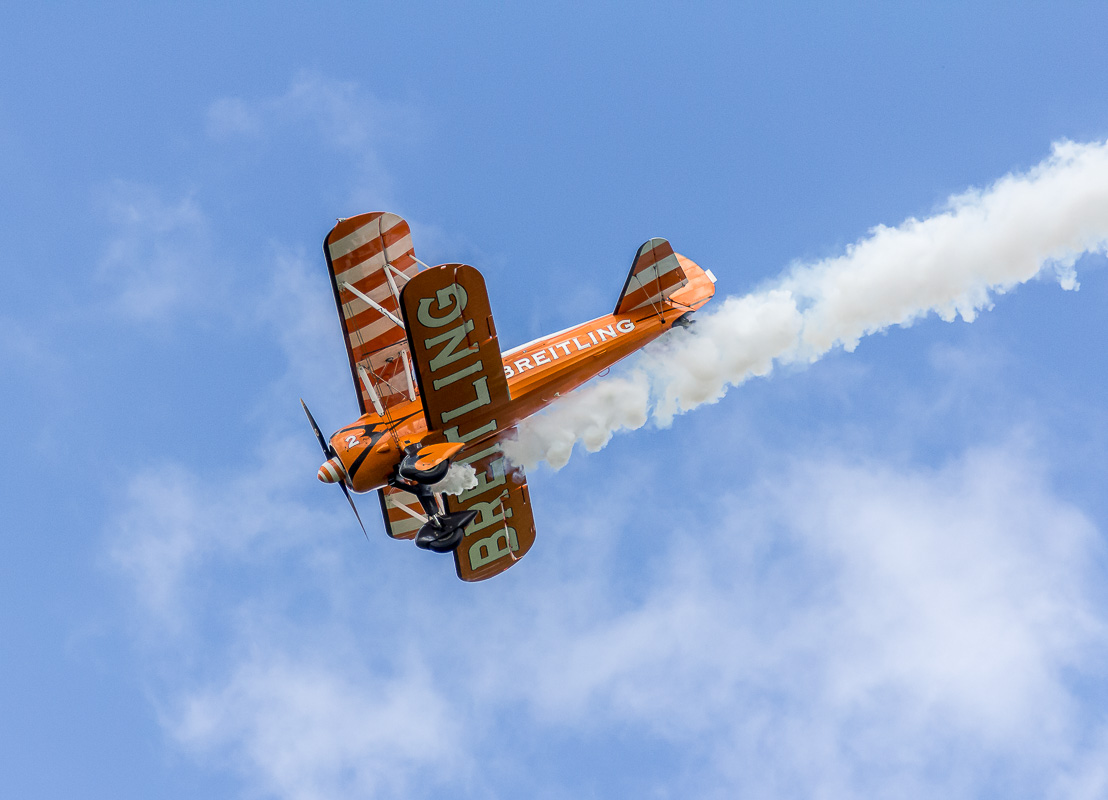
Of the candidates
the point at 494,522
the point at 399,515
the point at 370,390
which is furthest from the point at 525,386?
the point at 399,515

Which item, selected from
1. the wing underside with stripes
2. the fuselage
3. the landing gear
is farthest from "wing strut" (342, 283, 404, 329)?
the wing underside with stripes

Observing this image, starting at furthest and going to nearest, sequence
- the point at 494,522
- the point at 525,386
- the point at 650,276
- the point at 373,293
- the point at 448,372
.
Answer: the point at 494,522 < the point at 650,276 < the point at 373,293 < the point at 525,386 < the point at 448,372

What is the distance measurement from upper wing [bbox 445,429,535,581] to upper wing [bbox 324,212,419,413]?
7.50 feet

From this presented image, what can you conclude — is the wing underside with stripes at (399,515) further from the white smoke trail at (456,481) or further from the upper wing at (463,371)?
the white smoke trail at (456,481)

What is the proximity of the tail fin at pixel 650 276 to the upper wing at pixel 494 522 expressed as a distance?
387 centimetres

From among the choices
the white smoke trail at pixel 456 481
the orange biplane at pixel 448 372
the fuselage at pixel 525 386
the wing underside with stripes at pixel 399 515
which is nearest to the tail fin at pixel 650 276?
the orange biplane at pixel 448 372

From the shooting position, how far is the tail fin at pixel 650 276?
20328 millimetres

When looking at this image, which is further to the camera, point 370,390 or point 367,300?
point 370,390

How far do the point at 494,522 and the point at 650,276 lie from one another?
5701 millimetres

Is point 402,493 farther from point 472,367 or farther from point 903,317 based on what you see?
point 903,317

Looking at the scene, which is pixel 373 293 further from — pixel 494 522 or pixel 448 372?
pixel 494 522

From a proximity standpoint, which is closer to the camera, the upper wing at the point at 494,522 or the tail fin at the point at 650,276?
the tail fin at the point at 650,276

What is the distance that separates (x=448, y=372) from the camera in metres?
17.7

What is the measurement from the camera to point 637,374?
20.7 m
